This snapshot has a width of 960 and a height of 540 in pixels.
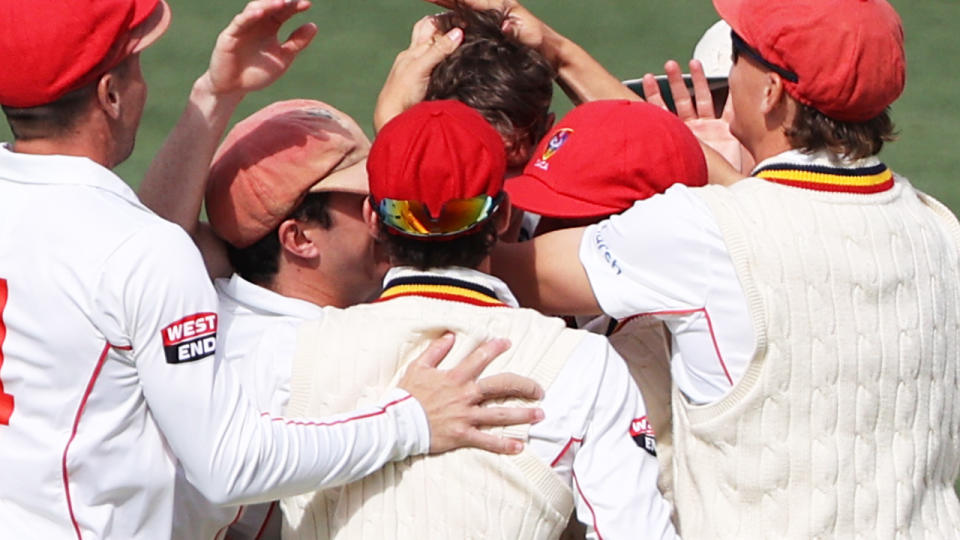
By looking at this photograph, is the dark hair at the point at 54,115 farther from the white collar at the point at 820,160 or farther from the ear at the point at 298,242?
the white collar at the point at 820,160

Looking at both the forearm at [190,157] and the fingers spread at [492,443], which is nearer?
the fingers spread at [492,443]

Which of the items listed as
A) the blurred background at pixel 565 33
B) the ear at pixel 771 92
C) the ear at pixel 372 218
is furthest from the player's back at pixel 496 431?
the blurred background at pixel 565 33

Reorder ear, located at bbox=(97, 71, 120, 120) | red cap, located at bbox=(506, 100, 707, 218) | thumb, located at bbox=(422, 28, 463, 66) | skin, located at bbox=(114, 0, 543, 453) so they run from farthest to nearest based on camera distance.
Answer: thumb, located at bbox=(422, 28, 463, 66) → skin, located at bbox=(114, 0, 543, 453) → red cap, located at bbox=(506, 100, 707, 218) → ear, located at bbox=(97, 71, 120, 120)

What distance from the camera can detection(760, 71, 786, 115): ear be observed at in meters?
2.71

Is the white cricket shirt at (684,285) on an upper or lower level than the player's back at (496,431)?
upper

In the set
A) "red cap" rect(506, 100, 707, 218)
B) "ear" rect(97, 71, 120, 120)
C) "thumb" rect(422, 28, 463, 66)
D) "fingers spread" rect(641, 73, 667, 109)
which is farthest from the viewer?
"fingers spread" rect(641, 73, 667, 109)

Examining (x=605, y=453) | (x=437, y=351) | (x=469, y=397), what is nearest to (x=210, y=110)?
(x=437, y=351)

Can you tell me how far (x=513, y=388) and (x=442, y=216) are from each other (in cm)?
32

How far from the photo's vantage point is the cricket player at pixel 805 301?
8.37 ft

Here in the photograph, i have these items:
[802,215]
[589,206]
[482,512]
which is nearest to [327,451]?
[482,512]

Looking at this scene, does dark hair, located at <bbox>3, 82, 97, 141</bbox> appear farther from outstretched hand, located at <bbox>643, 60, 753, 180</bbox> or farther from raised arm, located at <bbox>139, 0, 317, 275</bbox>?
outstretched hand, located at <bbox>643, 60, 753, 180</bbox>

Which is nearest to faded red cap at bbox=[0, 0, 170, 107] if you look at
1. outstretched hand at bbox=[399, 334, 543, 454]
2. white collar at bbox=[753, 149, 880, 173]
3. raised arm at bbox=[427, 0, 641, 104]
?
outstretched hand at bbox=[399, 334, 543, 454]

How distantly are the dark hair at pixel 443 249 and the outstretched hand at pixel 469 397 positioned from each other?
0.14 metres

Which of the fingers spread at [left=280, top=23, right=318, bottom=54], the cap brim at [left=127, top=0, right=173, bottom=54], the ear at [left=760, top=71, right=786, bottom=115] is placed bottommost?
the fingers spread at [left=280, top=23, right=318, bottom=54]
